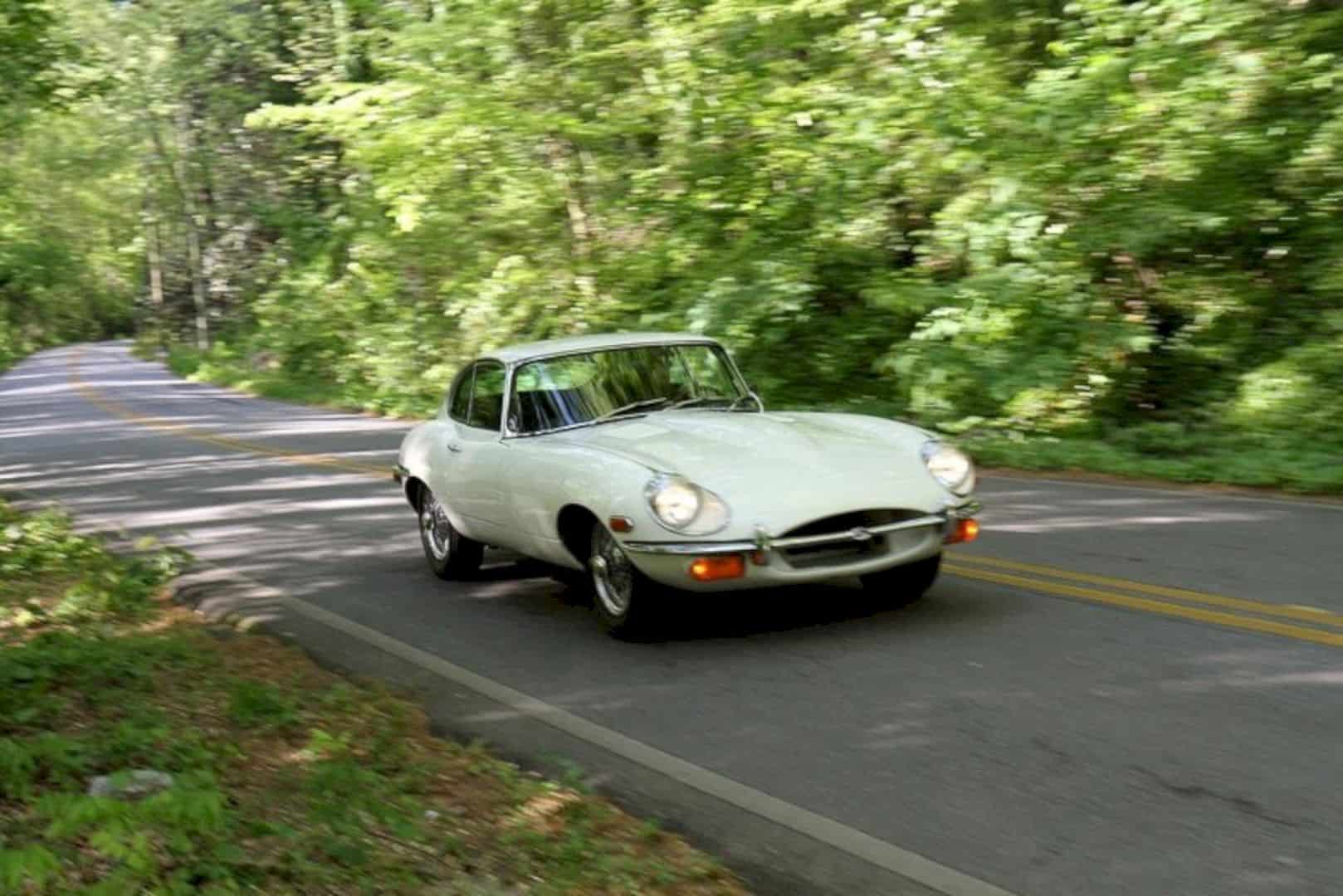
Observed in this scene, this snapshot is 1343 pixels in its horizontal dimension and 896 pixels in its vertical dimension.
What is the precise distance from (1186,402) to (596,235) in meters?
10.4

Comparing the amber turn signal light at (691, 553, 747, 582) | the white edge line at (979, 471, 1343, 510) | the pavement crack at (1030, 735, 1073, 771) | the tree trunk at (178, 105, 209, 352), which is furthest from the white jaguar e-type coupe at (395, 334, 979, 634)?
the tree trunk at (178, 105, 209, 352)

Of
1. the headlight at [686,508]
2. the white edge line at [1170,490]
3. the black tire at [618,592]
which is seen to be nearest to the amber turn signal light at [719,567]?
the headlight at [686,508]

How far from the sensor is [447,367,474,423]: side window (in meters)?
8.68

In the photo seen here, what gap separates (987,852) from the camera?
4.00 m

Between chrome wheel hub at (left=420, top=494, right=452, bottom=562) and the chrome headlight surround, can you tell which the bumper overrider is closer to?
the chrome headlight surround

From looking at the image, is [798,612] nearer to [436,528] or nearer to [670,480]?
[670,480]

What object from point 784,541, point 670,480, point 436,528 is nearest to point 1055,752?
point 784,541

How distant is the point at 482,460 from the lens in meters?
8.05

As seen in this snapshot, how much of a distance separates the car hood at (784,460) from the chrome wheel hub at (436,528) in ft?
5.74

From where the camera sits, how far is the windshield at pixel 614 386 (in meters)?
7.82

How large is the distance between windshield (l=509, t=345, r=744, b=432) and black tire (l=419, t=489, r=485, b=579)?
3.75 ft

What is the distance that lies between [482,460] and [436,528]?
1.20 meters

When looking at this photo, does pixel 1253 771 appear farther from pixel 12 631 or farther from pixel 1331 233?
pixel 1331 233

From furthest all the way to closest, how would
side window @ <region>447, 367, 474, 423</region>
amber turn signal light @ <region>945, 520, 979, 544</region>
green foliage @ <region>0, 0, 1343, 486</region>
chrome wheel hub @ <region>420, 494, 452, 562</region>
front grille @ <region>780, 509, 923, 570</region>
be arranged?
1. green foliage @ <region>0, 0, 1343, 486</region>
2. chrome wheel hub @ <region>420, 494, 452, 562</region>
3. side window @ <region>447, 367, 474, 423</region>
4. amber turn signal light @ <region>945, 520, 979, 544</region>
5. front grille @ <region>780, 509, 923, 570</region>
